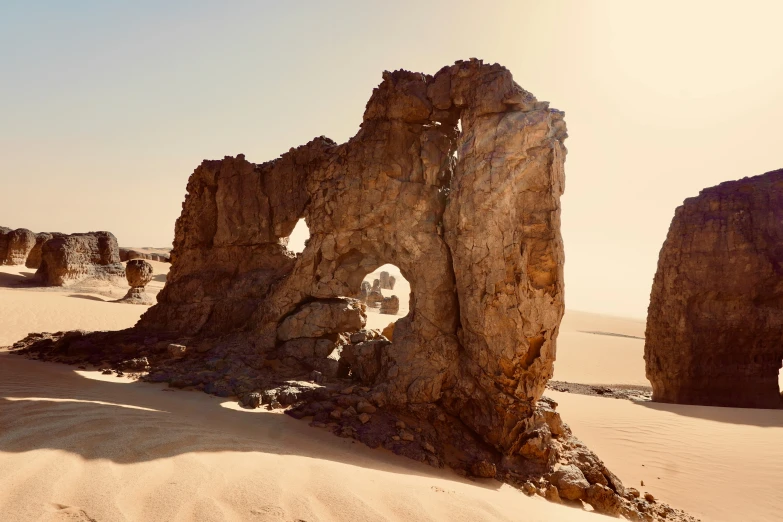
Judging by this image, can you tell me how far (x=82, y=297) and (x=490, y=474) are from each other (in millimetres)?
22218

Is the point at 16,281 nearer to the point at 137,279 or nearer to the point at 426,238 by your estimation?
the point at 137,279

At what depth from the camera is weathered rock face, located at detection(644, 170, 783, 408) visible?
1345 centimetres

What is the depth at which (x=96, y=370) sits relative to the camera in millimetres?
8977

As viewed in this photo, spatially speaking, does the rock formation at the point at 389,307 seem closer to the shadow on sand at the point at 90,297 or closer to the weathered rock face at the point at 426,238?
the shadow on sand at the point at 90,297

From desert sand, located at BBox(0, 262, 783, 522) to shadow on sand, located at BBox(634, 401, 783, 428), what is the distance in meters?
0.07

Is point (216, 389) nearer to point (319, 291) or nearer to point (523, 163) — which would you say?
point (319, 291)

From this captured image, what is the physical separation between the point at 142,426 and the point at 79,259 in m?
24.7

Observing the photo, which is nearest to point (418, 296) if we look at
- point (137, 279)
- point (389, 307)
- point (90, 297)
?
point (137, 279)

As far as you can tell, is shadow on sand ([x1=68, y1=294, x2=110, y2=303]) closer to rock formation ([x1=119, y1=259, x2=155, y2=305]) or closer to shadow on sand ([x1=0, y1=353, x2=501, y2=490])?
rock formation ([x1=119, y1=259, x2=155, y2=305])

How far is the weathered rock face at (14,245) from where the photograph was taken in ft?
91.2

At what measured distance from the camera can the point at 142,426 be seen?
4.67 m

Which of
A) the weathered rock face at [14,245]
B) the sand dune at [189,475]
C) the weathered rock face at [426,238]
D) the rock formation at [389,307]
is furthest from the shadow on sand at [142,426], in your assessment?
the weathered rock face at [14,245]

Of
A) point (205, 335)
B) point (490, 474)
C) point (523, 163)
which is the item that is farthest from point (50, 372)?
point (523, 163)

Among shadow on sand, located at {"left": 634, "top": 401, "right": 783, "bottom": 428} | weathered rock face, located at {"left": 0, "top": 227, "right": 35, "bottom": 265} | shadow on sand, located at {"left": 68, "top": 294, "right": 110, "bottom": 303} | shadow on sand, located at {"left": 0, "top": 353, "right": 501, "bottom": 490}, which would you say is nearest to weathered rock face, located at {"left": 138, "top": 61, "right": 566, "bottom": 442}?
shadow on sand, located at {"left": 0, "top": 353, "right": 501, "bottom": 490}
